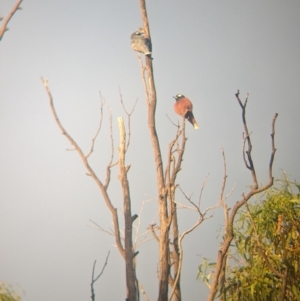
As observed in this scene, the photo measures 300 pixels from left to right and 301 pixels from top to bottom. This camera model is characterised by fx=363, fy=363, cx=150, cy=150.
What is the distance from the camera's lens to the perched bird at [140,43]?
198 cm

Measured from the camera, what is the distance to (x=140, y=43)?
2059 millimetres

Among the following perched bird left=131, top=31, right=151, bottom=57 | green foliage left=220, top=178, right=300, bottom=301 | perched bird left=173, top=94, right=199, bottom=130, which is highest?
perched bird left=131, top=31, right=151, bottom=57

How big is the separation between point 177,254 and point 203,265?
0.12m

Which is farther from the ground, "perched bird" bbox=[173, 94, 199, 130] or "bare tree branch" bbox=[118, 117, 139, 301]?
"perched bird" bbox=[173, 94, 199, 130]

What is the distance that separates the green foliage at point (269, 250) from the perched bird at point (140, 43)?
0.99 m

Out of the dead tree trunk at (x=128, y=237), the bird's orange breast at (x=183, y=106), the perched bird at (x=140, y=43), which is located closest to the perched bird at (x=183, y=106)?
the bird's orange breast at (x=183, y=106)

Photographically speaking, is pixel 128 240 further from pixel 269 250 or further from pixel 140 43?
pixel 140 43

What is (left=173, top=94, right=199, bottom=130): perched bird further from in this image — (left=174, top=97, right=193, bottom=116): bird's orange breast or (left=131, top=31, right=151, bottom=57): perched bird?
(left=131, top=31, right=151, bottom=57): perched bird

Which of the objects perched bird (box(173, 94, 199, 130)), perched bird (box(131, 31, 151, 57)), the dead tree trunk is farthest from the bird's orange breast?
the dead tree trunk

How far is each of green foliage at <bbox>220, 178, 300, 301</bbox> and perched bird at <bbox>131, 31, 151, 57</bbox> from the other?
0.99 metres

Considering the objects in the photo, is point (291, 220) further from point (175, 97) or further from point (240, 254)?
point (175, 97)

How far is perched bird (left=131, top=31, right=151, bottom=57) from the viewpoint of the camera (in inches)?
77.9

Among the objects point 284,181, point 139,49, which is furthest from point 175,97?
point 284,181

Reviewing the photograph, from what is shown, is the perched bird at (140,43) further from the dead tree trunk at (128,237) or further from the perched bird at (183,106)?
the dead tree trunk at (128,237)
